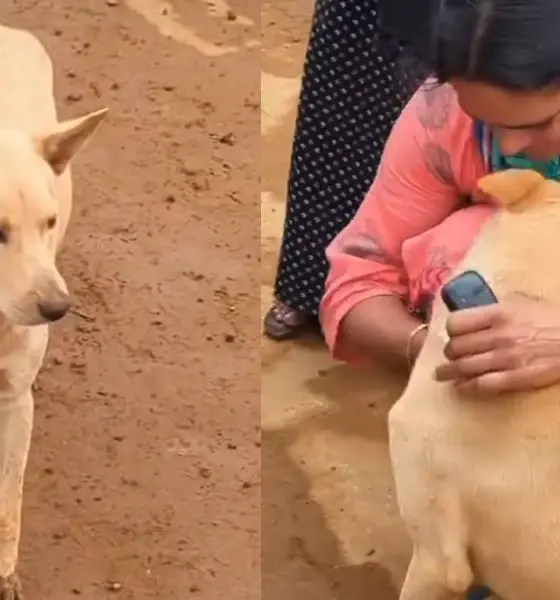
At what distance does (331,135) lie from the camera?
1.75m

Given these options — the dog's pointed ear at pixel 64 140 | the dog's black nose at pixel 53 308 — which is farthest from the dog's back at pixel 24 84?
the dog's black nose at pixel 53 308

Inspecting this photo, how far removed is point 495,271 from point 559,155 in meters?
0.19

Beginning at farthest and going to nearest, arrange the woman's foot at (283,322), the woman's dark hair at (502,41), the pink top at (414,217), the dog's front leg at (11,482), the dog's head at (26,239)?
1. the woman's foot at (283,322)
2. the dog's front leg at (11,482)
3. the dog's head at (26,239)
4. the pink top at (414,217)
5. the woman's dark hair at (502,41)

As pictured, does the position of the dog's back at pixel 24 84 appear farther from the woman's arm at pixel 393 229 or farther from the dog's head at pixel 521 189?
the dog's head at pixel 521 189

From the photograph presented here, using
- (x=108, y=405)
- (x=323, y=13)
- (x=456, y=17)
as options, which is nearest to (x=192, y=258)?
(x=108, y=405)

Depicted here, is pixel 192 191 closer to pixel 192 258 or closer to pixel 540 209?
pixel 192 258

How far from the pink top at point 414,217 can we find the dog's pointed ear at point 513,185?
0.22 m

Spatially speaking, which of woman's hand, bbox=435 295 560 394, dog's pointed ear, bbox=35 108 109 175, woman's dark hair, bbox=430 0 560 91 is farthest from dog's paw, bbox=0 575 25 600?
woman's dark hair, bbox=430 0 560 91

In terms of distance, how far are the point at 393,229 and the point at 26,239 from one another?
45 cm

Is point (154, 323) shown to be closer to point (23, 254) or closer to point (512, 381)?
point (23, 254)

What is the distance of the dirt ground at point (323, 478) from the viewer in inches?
63.8

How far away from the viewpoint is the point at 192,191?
2.14 meters

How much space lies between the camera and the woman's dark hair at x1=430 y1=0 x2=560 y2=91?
86 centimetres

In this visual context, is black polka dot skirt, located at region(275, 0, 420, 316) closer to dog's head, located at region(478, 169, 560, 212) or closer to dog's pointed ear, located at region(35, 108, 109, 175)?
dog's pointed ear, located at region(35, 108, 109, 175)
